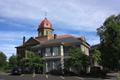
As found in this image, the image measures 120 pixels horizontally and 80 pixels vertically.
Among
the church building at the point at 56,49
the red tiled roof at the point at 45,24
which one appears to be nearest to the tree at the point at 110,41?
the church building at the point at 56,49

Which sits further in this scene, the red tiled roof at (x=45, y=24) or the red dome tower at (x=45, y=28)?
the red tiled roof at (x=45, y=24)

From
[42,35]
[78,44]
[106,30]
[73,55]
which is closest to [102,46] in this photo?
[106,30]

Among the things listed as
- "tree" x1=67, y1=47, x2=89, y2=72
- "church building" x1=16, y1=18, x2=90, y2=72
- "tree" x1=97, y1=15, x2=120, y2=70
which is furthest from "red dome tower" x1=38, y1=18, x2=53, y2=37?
"tree" x1=97, y1=15, x2=120, y2=70

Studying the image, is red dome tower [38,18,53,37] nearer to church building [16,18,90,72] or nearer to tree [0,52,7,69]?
church building [16,18,90,72]

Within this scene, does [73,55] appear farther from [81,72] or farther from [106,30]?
[106,30]

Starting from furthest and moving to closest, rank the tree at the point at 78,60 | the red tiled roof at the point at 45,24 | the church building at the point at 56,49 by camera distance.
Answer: the red tiled roof at the point at 45,24 → the church building at the point at 56,49 → the tree at the point at 78,60

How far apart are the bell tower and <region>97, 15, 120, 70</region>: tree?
34.8m

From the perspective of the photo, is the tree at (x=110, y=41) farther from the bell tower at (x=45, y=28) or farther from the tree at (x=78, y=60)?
the bell tower at (x=45, y=28)

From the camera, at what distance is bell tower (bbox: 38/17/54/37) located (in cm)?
9194

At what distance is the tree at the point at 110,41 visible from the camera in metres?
55.4

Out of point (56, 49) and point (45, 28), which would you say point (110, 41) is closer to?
point (56, 49)

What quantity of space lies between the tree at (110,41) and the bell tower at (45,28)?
1370 inches

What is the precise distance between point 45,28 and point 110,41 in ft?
126

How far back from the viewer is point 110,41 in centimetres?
5656
